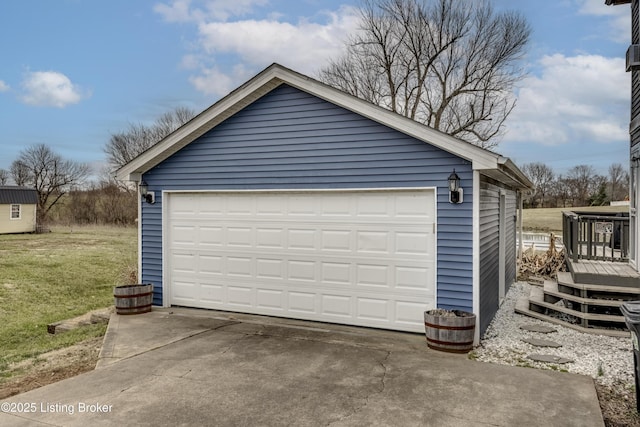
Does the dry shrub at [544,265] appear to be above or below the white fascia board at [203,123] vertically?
below

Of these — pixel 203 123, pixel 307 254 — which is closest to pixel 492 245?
pixel 307 254

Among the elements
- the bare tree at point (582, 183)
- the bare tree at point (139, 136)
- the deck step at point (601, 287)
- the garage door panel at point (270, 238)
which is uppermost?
the bare tree at point (139, 136)

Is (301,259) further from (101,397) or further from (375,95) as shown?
(375,95)

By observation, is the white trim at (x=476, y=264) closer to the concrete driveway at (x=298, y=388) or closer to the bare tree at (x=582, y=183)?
the concrete driveway at (x=298, y=388)

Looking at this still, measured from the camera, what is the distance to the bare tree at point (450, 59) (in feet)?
69.2

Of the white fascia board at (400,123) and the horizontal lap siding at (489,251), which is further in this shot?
the horizontal lap siding at (489,251)

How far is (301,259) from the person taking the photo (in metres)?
7.23

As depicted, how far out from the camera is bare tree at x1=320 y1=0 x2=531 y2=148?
2109cm

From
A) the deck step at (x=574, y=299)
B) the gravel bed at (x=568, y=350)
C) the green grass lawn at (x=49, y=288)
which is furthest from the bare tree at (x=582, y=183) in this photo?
the gravel bed at (x=568, y=350)

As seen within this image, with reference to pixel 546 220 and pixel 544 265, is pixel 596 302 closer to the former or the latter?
pixel 544 265

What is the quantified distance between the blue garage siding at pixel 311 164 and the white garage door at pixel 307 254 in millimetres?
212

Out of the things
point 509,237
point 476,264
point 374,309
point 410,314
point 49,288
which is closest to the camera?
point 476,264

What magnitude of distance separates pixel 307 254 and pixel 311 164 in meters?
1.49

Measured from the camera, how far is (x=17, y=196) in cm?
2836
